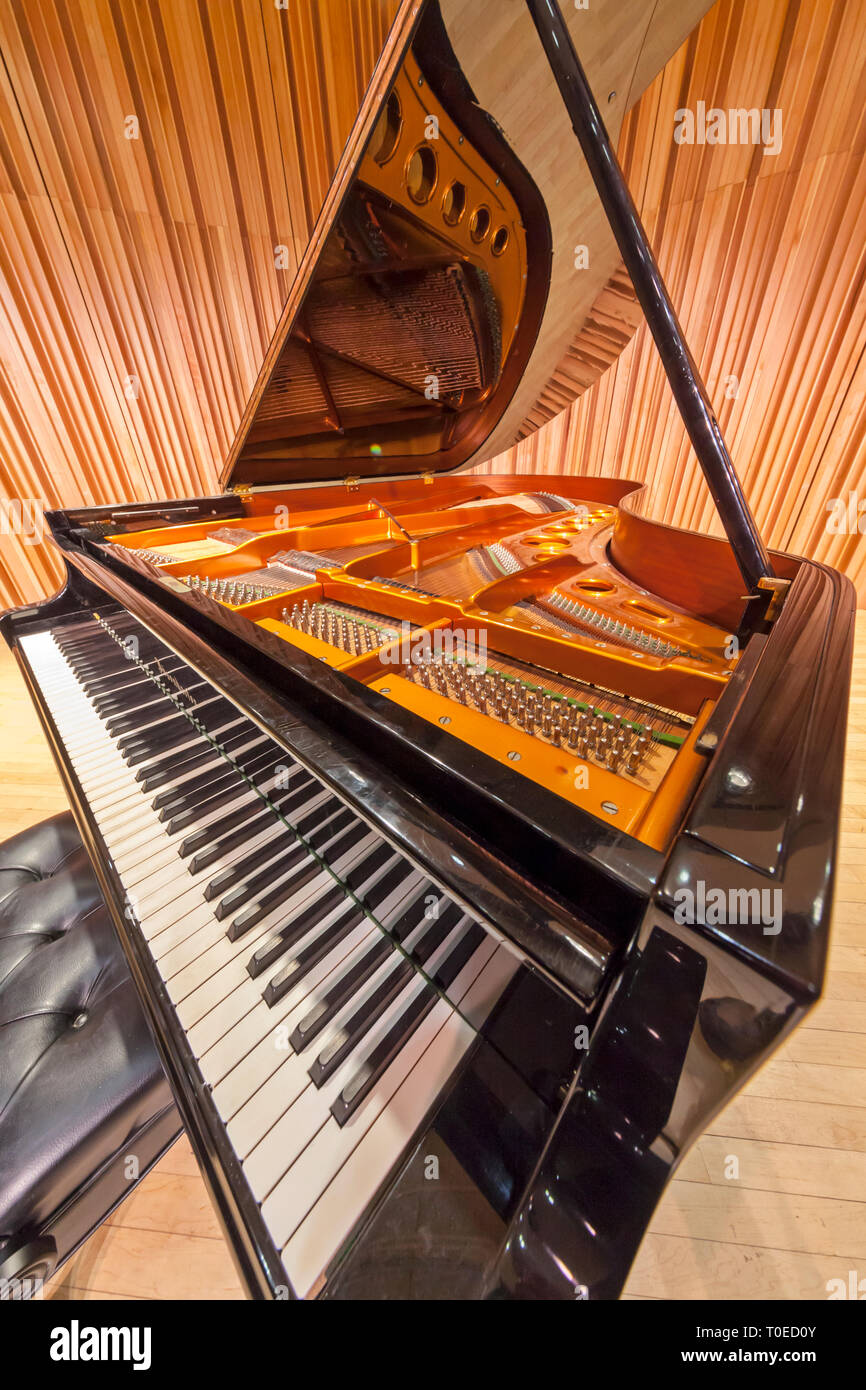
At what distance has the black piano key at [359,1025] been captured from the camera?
0.84m

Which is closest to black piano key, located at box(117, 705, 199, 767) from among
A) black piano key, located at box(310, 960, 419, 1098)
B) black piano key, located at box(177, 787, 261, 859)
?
black piano key, located at box(177, 787, 261, 859)

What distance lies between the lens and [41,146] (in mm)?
4031

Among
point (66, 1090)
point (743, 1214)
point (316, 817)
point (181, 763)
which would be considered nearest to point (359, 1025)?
point (316, 817)

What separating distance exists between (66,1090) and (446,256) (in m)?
3.38

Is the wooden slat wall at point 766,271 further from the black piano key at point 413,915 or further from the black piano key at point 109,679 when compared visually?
the black piano key at point 413,915

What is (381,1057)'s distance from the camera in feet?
2.77

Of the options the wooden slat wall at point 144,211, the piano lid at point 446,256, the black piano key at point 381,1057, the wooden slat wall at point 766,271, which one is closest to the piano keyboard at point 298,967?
the black piano key at point 381,1057

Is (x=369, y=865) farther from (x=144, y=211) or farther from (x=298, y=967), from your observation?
(x=144, y=211)

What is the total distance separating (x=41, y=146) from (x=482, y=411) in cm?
447

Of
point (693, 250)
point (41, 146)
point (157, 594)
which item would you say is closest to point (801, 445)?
point (693, 250)

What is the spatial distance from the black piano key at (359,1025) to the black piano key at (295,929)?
145mm

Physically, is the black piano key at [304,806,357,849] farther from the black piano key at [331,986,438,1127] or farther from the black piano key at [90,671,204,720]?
the black piano key at [90,671,204,720]

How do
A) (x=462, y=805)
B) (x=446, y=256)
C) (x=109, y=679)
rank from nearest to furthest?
(x=462, y=805) → (x=109, y=679) → (x=446, y=256)
